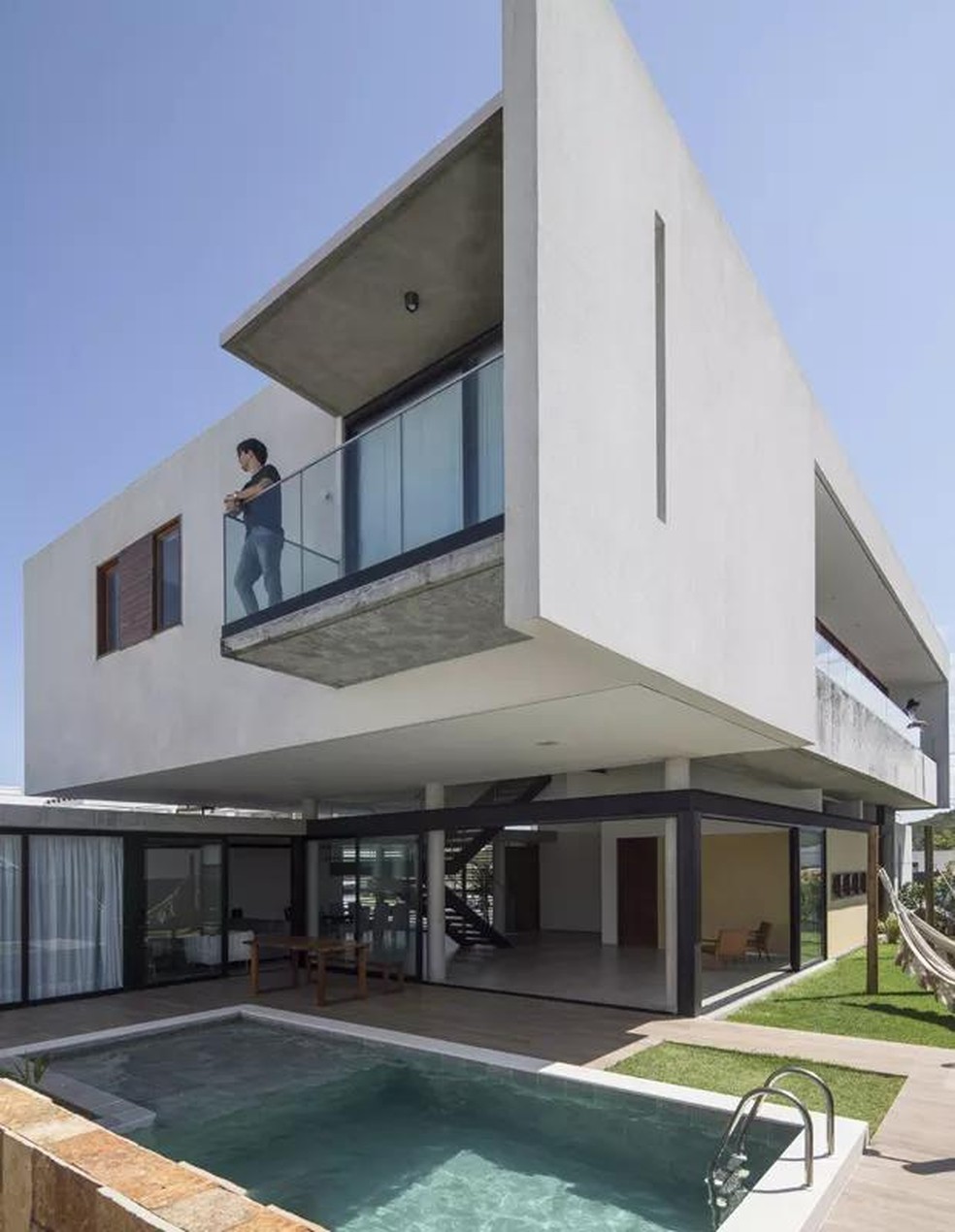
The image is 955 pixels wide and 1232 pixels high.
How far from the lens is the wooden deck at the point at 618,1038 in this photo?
6.05m

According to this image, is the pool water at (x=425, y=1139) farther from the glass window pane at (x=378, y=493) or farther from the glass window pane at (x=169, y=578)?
the glass window pane at (x=169, y=578)

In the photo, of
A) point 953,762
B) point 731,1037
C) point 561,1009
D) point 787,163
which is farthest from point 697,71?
point 953,762

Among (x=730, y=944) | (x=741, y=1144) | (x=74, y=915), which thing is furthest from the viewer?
(x=730, y=944)

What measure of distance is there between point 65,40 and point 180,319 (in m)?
3.70

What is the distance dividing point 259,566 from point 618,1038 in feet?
20.9

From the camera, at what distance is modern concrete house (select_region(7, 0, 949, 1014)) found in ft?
23.8

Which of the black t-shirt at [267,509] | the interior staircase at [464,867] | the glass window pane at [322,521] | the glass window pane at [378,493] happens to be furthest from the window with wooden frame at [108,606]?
the glass window pane at [378,493]

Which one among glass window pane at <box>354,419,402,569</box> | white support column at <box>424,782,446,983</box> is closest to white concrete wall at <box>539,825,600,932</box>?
white support column at <box>424,782,446,983</box>

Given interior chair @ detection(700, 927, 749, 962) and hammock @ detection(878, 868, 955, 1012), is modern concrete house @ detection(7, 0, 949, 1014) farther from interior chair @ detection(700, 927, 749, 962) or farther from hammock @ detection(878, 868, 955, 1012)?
hammock @ detection(878, 868, 955, 1012)

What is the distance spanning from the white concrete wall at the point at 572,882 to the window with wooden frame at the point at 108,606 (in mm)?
11953

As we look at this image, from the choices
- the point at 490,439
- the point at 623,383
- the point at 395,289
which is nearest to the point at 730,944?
the point at 623,383

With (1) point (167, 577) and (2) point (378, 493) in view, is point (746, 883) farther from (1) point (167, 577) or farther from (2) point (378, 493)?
(2) point (378, 493)

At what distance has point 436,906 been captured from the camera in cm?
1532

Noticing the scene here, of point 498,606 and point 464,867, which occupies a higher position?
point 498,606
